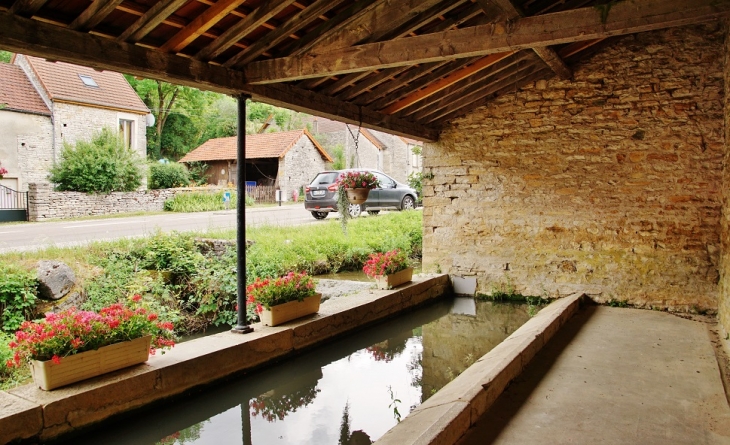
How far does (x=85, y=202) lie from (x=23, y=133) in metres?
3.67

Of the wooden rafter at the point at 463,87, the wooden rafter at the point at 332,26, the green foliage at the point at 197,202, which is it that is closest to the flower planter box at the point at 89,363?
the wooden rafter at the point at 332,26

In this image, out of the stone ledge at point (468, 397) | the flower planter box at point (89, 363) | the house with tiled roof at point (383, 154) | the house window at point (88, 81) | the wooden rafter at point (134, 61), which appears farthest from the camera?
the house with tiled roof at point (383, 154)

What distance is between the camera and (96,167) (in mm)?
14477

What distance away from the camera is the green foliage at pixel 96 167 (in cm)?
1432

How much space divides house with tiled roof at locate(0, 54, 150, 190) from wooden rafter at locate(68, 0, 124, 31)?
13436 mm

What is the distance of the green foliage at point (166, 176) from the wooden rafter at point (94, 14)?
16.7 meters

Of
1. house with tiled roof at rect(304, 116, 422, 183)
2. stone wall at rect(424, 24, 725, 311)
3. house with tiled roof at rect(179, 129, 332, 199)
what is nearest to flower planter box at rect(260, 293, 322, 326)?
stone wall at rect(424, 24, 725, 311)

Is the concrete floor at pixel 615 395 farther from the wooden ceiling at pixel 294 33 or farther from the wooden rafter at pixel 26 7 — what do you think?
the wooden rafter at pixel 26 7

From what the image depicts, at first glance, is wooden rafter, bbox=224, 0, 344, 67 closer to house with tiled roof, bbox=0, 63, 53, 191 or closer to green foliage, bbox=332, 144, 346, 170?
house with tiled roof, bbox=0, 63, 53, 191

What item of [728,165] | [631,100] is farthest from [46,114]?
[728,165]

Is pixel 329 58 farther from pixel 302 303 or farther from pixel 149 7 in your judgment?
pixel 302 303

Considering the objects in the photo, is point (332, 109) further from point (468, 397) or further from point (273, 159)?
point (273, 159)

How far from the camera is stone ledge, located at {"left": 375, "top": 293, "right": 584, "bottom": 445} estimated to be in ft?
8.41

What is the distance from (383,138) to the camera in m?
26.8
